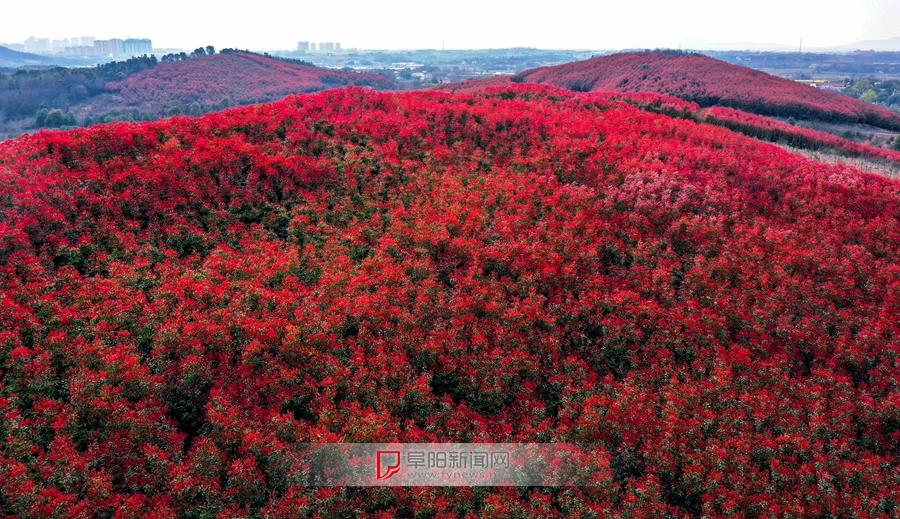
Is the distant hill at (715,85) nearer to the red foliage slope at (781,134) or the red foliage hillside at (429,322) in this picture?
the red foliage slope at (781,134)

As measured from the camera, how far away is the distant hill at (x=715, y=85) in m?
54.4

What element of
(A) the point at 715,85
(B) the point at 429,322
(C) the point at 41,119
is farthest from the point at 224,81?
(B) the point at 429,322

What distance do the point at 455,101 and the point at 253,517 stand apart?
81.9ft

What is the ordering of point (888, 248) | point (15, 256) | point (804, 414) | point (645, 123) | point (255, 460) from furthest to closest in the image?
point (645, 123)
point (888, 248)
point (15, 256)
point (804, 414)
point (255, 460)

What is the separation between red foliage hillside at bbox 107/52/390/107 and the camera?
101m

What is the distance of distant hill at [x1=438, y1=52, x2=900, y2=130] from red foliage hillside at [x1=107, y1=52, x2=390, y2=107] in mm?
51184

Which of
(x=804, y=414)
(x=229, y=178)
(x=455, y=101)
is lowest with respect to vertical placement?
(x=804, y=414)

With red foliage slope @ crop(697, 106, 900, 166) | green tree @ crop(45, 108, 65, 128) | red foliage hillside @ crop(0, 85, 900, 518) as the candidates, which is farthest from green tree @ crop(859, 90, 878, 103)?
green tree @ crop(45, 108, 65, 128)

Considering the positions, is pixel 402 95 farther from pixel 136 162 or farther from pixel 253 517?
pixel 253 517

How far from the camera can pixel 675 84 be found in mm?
68250

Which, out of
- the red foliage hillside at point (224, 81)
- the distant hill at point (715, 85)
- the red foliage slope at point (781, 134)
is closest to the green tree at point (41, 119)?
the red foliage hillside at point (224, 81)

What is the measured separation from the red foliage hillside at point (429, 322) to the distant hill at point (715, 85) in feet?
102

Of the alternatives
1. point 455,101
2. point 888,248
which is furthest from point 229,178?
point 888,248

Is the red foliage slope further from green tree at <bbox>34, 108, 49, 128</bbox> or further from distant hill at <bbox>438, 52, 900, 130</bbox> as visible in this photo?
green tree at <bbox>34, 108, 49, 128</bbox>
